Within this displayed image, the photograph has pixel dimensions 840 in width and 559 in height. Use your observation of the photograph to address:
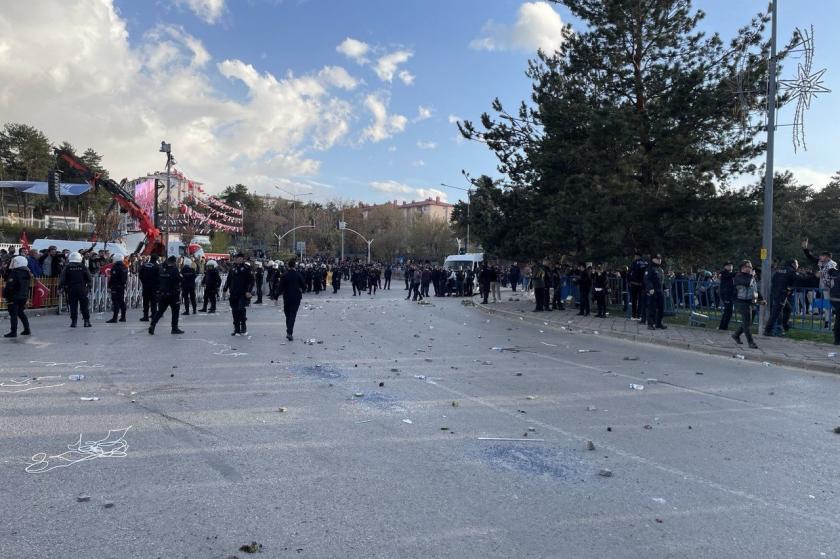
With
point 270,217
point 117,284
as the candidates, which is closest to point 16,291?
point 117,284

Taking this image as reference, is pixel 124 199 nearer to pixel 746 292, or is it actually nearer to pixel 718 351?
pixel 718 351

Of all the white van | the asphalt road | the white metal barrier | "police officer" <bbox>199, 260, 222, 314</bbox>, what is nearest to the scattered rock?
the asphalt road

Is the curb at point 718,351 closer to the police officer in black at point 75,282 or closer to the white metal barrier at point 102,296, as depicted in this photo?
the police officer in black at point 75,282

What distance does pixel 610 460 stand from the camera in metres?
5.58

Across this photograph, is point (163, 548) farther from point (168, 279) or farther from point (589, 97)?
point (589, 97)

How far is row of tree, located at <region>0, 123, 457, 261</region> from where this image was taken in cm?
6538

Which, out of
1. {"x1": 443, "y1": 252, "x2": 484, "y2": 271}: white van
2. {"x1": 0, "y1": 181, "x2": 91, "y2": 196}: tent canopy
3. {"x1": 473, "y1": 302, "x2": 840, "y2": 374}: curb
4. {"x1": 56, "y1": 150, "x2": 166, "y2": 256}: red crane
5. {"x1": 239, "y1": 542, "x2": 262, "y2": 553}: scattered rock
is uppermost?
{"x1": 0, "y1": 181, "x2": 91, "y2": 196}: tent canopy

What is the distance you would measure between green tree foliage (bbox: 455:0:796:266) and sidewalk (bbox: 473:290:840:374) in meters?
3.21

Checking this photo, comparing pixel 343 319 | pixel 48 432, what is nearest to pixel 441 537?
pixel 48 432

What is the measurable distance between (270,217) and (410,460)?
96.9 metres

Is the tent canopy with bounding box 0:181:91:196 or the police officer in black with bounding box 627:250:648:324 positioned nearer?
the police officer in black with bounding box 627:250:648:324

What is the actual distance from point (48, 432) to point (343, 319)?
1358 centimetres

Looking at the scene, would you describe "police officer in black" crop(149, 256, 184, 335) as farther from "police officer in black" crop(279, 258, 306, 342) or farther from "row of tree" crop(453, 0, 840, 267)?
"row of tree" crop(453, 0, 840, 267)

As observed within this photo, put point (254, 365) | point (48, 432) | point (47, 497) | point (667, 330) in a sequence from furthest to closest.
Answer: point (667, 330) < point (254, 365) < point (48, 432) < point (47, 497)
